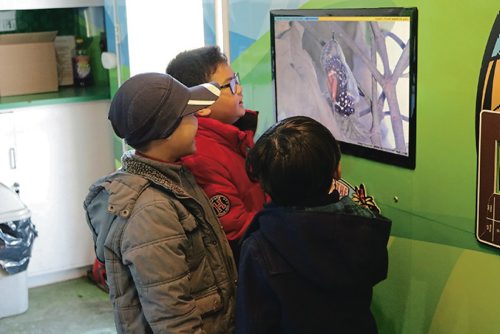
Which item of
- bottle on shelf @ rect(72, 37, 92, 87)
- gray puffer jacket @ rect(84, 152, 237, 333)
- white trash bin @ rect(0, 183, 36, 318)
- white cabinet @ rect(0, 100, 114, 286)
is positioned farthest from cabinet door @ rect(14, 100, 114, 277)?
gray puffer jacket @ rect(84, 152, 237, 333)

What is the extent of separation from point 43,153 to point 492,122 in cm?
275

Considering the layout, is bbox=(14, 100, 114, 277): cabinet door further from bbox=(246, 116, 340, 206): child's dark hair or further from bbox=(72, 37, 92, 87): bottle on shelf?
bbox=(246, 116, 340, 206): child's dark hair

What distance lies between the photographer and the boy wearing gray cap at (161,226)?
1716 millimetres

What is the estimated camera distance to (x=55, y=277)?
403 cm

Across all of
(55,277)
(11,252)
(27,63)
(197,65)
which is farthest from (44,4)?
(197,65)

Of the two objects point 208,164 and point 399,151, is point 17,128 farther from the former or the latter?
point 399,151

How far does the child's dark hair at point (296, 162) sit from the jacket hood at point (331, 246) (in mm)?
45

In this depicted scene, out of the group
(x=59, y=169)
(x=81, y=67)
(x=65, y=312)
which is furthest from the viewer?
(x=81, y=67)

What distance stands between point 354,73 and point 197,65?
42cm

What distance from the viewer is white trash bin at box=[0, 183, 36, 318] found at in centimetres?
354

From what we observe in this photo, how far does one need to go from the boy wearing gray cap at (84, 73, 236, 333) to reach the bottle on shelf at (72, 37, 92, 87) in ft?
8.18

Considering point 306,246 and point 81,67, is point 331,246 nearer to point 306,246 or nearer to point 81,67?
point 306,246

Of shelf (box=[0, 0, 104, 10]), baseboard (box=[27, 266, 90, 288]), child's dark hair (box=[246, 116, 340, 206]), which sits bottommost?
baseboard (box=[27, 266, 90, 288])

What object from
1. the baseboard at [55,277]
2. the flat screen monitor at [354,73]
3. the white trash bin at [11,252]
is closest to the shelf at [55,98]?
the white trash bin at [11,252]
